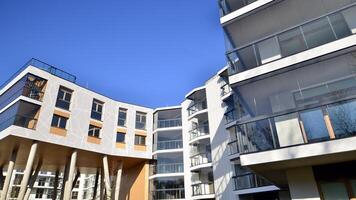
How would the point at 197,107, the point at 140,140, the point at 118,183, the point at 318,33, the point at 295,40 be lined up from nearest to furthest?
the point at 318,33 → the point at 295,40 → the point at 118,183 → the point at 197,107 → the point at 140,140

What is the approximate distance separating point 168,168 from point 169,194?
2.62 meters

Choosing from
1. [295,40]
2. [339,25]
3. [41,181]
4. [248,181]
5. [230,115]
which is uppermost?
[230,115]

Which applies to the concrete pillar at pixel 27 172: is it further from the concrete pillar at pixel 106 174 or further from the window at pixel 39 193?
the window at pixel 39 193

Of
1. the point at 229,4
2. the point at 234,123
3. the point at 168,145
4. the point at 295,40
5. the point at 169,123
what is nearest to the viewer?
the point at 295,40

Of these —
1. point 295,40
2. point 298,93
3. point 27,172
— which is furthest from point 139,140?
point 295,40

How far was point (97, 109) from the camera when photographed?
25875 millimetres

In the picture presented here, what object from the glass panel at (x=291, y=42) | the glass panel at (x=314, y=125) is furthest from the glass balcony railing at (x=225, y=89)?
the glass panel at (x=314, y=125)

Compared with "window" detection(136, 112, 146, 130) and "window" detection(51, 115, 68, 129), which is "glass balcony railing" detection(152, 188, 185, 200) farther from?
"window" detection(51, 115, 68, 129)

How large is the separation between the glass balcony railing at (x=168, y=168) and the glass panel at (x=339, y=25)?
21.2 m

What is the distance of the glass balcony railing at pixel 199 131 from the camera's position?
26.7m

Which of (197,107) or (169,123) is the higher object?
(197,107)

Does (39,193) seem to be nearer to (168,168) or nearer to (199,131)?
(168,168)

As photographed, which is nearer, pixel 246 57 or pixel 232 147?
pixel 246 57

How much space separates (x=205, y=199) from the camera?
23984 millimetres
